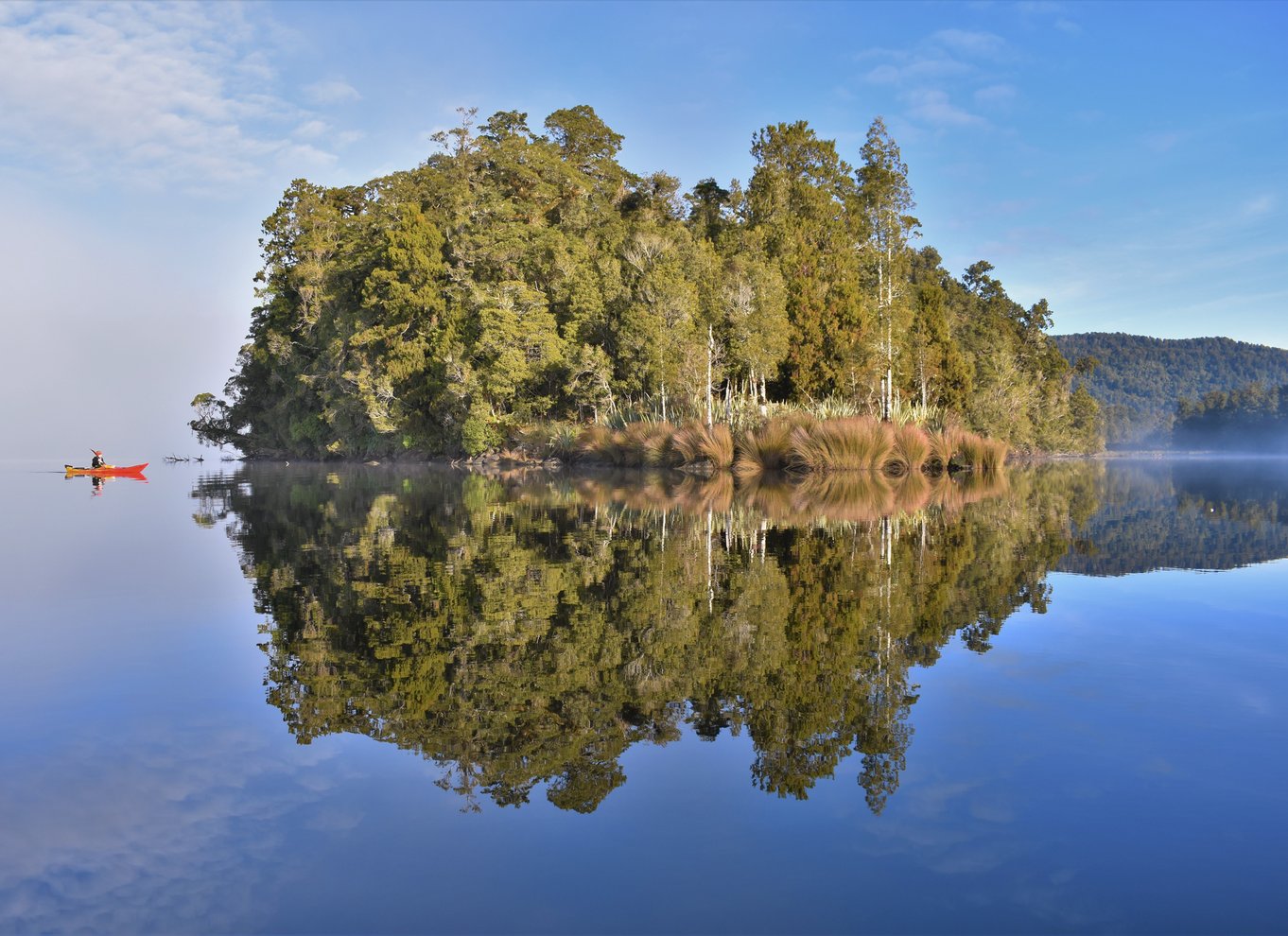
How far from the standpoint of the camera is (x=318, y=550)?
1047 cm

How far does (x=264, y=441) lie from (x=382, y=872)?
6101 centimetres

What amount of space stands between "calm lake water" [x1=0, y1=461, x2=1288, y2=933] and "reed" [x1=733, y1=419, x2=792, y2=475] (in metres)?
18.8

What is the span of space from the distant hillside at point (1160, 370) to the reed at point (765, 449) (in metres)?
119

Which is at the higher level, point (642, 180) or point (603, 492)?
point (642, 180)

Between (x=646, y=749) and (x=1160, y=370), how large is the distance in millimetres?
168748

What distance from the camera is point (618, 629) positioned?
606 cm

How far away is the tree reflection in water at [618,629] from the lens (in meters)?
3.98

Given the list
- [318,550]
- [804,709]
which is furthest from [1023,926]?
[318,550]

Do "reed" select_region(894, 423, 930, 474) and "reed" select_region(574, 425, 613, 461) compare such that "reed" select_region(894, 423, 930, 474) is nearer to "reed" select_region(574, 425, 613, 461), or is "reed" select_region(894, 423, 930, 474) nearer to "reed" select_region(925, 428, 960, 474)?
"reed" select_region(925, 428, 960, 474)

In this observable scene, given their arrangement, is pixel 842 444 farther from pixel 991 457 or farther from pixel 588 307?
pixel 588 307

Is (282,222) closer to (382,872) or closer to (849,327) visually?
(849,327)

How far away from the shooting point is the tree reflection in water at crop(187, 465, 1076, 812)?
3.98 meters

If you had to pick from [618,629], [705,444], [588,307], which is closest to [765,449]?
[705,444]

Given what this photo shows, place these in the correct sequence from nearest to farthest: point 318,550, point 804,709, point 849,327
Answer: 1. point 804,709
2. point 318,550
3. point 849,327
